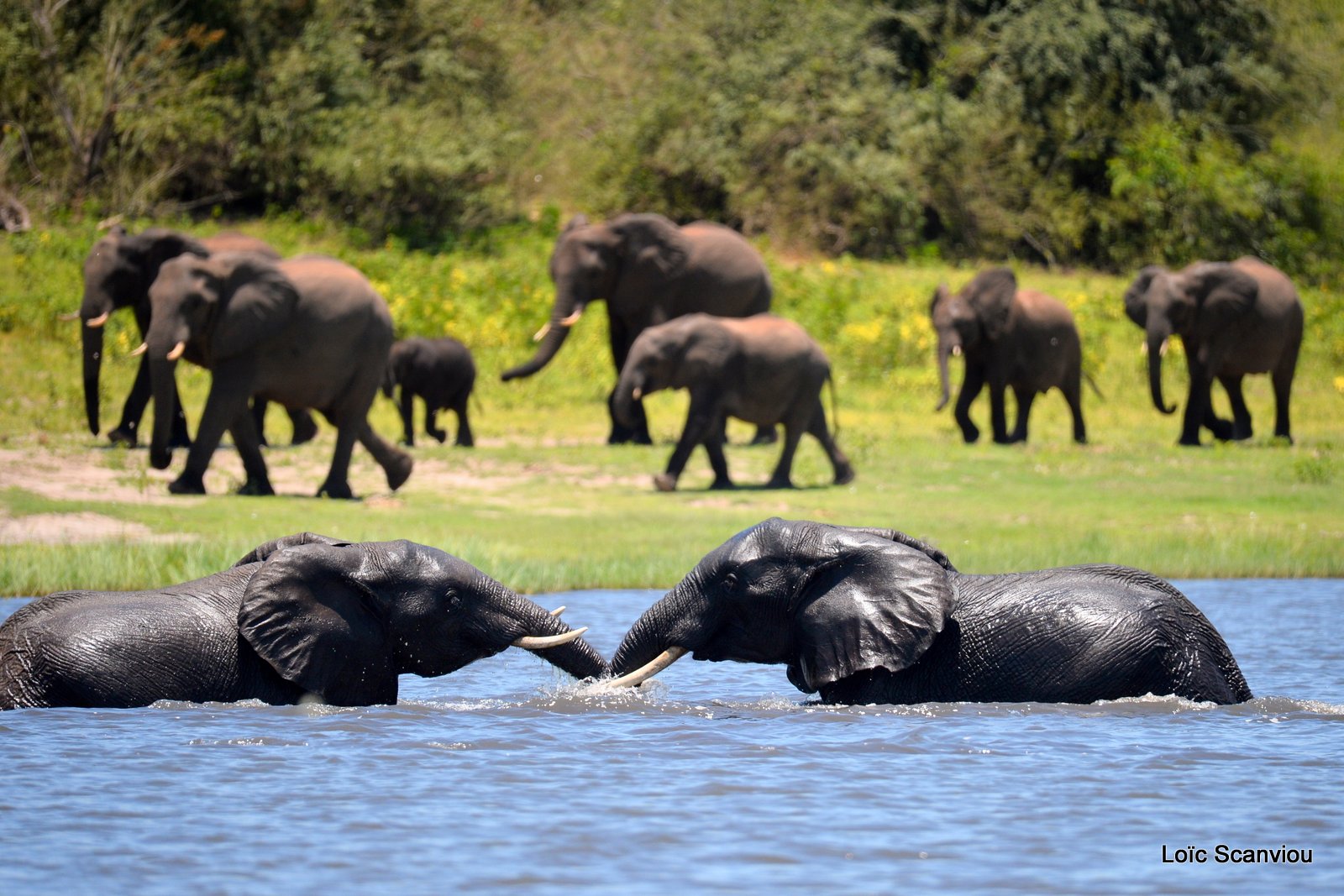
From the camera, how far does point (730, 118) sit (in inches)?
1293

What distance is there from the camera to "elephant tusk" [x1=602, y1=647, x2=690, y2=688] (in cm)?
729

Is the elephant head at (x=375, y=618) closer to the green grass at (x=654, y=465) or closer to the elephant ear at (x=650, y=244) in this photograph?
the green grass at (x=654, y=465)

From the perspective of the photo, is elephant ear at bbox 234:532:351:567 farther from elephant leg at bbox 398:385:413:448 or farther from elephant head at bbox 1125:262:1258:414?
elephant head at bbox 1125:262:1258:414

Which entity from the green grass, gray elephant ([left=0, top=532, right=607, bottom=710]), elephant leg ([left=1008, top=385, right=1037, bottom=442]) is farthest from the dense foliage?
gray elephant ([left=0, top=532, right=607, bottom=710])

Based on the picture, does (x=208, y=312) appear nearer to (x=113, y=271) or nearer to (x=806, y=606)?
(x=113, y=271)

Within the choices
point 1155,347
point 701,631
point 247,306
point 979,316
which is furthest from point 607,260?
point 701,631

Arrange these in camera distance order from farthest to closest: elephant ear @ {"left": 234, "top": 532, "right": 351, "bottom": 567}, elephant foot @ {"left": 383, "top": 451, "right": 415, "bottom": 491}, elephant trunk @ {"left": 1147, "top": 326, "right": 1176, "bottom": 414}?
1. elephant trunk @ {"left": 1147, "top": 326, "right": 1176, "bottom": 414}
2. elephant foot @ {"left": 383, "top": 451, "right": 415, "bottom": 491}
3. elephant ear @ {"left": 234, "top": 532, "right": 351, "bottom": 567}

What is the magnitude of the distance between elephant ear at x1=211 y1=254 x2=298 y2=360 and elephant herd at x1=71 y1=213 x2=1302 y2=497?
14mm

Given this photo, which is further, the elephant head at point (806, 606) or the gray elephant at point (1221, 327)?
the gray elephant at point (1221, 327)

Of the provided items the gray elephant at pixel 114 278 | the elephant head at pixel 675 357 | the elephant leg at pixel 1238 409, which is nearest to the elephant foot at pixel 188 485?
the gray elephant at pixel 114 278

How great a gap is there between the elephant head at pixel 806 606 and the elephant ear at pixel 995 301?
48.1 feet

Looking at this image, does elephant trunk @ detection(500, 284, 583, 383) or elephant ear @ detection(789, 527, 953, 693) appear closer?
elephant ear @ detection(789, 527, 953, 693)

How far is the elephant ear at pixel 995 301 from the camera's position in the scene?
71.8 feet

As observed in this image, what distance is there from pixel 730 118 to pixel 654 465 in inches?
621
